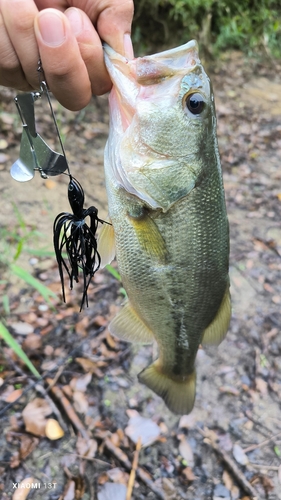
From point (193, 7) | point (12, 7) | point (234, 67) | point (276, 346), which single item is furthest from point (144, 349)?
point (234, 67)

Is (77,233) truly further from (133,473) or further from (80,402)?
(133,473)

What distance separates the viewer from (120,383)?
264 centimetres

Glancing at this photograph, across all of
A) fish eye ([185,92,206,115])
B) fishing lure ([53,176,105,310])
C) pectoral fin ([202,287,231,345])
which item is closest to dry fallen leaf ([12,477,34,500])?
pectoral fin ([202,287,231,345])

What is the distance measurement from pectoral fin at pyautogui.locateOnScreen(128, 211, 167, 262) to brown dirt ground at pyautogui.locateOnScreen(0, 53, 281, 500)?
54.6 inches

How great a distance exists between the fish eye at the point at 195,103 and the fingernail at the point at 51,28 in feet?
1.67

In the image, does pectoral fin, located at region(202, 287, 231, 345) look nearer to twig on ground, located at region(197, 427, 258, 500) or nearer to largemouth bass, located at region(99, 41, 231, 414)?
largemouth bass, located at region(99, 41, 231, 414)

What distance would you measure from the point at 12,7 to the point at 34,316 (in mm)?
2043

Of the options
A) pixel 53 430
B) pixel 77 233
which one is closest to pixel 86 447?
pixel 53 430

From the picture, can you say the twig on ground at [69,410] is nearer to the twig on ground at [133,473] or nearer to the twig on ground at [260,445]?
the twig on ground at [133,473]

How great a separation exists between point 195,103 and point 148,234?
53cm

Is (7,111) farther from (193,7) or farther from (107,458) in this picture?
(193,7)

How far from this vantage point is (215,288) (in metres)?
1.72

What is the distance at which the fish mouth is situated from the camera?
134cm

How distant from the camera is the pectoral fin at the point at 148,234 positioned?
1.53 meters
